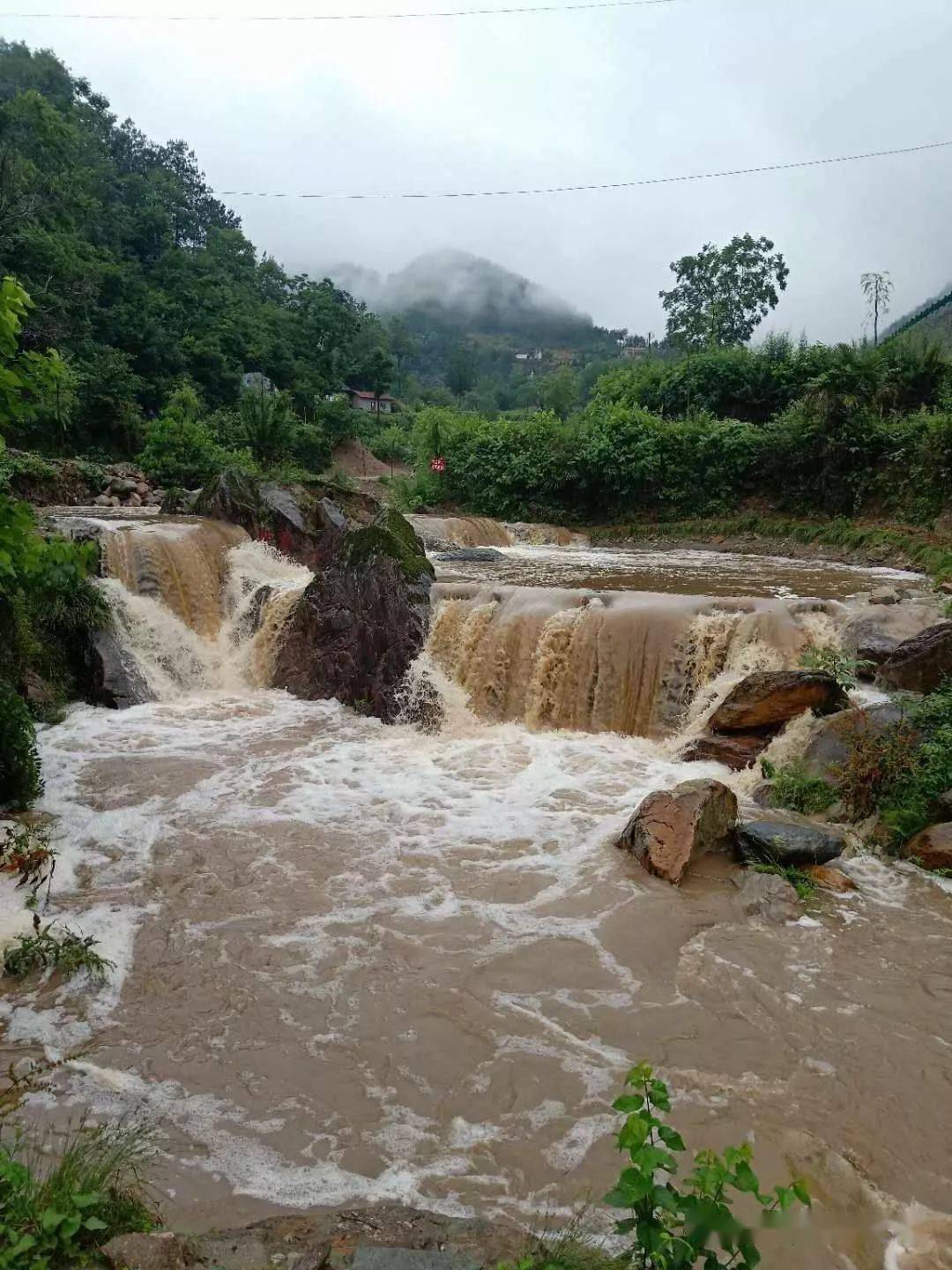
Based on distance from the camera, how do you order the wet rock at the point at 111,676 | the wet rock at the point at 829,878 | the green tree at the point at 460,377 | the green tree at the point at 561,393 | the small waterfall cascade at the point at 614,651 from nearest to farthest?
the wet rock at the point at 829,878 → the small waterfall cascade at the point at 614,651 → the wet rock at the point at 111,676 → the green tree at the point at 561,393 → the green tree at the point at 460,377

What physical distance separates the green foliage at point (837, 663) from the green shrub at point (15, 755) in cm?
604

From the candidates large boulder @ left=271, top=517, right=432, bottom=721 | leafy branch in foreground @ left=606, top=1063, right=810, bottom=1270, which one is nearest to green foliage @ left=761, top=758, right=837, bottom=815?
large boulder @ left=271, top=517, right=432, bottom=721

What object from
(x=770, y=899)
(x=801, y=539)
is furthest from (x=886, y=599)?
(x=801, y=539)

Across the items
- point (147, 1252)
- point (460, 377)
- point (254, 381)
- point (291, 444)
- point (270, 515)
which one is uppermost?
point (460, 377)

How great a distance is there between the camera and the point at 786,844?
4.86 meters

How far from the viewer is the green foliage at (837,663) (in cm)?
677

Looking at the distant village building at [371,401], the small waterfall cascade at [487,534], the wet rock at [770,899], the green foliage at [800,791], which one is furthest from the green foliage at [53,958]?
the distant village building at [371,401]

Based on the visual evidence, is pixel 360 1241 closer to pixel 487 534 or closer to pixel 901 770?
pixel 901 770

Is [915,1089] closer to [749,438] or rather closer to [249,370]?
[749,438]

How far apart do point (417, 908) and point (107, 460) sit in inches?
915

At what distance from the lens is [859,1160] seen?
2.75m

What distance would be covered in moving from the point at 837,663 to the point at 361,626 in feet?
16.4

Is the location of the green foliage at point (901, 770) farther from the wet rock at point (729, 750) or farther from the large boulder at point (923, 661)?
the wet rock at point (729, 750)

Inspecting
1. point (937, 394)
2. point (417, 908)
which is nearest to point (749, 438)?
point (937, 394)
